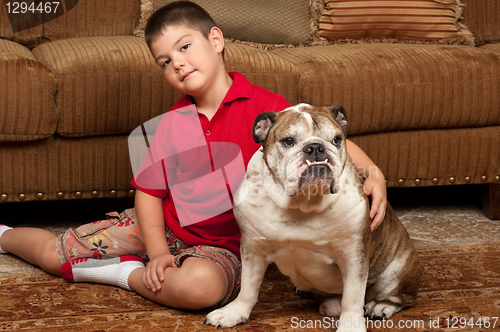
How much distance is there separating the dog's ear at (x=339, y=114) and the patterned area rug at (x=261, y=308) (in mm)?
493

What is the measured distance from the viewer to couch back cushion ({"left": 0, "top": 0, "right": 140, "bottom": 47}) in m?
2.35

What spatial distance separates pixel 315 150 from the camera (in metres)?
1.04

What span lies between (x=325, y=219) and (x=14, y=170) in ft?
3.90

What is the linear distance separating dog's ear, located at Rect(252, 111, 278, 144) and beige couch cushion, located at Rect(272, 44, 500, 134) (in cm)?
79

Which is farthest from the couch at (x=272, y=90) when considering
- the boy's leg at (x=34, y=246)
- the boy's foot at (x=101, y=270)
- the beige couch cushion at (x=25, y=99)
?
the boy's foot at (x=101, y=270)

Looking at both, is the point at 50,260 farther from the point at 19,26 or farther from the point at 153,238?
the point at 19,26

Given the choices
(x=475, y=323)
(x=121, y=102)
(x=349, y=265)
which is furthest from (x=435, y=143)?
(x=121, y=102)

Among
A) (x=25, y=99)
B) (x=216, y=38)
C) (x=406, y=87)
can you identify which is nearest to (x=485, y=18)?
(x=406, y=87)

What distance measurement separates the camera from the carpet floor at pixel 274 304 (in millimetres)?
1264

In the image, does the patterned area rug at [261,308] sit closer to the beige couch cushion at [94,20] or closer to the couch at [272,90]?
the couch at [272,90]

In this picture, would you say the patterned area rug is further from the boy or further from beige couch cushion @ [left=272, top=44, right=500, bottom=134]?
beige couch cushion @ [left=272, top=44, right=500, bottom=134]

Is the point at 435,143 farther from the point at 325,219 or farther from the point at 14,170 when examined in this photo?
the point at 14,170

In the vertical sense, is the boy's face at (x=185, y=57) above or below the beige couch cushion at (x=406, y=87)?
above

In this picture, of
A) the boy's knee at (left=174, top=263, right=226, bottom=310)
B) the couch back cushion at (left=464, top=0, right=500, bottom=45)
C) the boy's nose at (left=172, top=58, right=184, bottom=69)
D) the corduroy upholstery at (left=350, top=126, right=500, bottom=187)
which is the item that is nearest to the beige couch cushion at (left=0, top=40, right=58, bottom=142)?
the boy's nose at (left=172, top=58, right=184, bottom=69)
